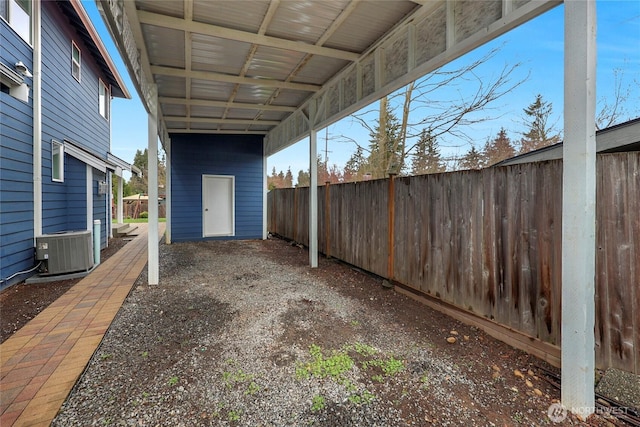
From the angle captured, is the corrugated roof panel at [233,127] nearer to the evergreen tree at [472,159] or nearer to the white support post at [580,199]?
the evergreen tree at [472,159]

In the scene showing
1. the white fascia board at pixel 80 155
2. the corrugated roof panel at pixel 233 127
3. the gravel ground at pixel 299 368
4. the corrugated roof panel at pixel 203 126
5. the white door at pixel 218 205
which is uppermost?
the corrugated roof panel at pixel 233 127

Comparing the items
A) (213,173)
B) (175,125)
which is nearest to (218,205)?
(213,173)

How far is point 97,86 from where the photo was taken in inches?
296

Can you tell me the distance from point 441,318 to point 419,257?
0.76m

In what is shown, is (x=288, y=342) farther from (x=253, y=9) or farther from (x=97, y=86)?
(x=97, y=86)

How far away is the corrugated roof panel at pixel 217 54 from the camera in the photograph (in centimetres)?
362

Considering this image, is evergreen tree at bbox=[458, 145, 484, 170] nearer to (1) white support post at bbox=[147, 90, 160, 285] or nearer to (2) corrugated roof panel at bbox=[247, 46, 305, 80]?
(2) corrugated roof panel at bbox=[247, 46, 305, 80]

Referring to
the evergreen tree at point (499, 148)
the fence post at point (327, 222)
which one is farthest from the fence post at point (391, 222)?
the evergreen tree at point (499, 148)

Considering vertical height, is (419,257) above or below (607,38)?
below

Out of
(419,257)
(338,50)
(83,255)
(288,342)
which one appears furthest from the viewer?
(83,255)

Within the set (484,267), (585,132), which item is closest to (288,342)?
(484,267)

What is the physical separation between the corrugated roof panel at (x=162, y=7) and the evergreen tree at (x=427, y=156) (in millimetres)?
5845

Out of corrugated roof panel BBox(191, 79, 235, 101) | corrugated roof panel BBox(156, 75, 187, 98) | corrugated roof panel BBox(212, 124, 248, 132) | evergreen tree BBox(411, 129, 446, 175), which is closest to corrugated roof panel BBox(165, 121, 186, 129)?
corrugated roof panel BBox(212, 124, 248, 132)

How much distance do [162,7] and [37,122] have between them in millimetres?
3340
